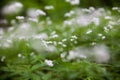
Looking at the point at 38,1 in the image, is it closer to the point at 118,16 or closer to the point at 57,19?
the point at 57,19

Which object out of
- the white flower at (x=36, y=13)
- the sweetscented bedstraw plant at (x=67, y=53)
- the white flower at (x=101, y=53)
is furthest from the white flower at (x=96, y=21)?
the white flower at (x=36, y=13)

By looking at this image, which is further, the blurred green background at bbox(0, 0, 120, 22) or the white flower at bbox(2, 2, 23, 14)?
the blurred green background at bbox(0, 0, 120, 22)

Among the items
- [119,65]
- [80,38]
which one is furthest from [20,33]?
[119,65]

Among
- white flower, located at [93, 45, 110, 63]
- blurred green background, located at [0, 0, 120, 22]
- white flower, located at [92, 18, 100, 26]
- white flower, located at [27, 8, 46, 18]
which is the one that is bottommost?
white flower, located at [93, 45, 110, 63]

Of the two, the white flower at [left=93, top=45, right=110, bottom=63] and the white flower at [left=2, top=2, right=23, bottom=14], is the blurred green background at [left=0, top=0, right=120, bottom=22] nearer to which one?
the white flower at [left=2, top=2, right=23, bottom=14]

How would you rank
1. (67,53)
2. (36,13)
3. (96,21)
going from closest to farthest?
1. (67,53)
2. (96,21)
3. (36,13)

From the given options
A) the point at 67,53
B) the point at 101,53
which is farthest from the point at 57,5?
the point at 101,53

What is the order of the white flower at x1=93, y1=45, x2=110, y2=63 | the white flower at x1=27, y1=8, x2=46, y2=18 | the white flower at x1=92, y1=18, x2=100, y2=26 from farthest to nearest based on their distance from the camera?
the white flower at x1=27, y1=8, x2=46, y2=18
the white flower at x1=92, y1=18, x2=100, y2=26
the white flower at x1=93, y1=45, x2=110, y2=63

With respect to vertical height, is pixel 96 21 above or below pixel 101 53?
above

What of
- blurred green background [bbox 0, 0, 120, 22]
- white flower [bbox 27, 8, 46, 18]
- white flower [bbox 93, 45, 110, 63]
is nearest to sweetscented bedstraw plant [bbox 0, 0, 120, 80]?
white flower [bbox 93, 45, 110, 63]

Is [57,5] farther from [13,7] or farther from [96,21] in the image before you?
[96,21]

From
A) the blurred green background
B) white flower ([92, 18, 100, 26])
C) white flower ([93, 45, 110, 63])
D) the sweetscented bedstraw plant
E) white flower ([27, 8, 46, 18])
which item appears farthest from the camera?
the blurred green background

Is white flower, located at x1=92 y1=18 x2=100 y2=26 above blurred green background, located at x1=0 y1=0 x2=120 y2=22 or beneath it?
beneath
